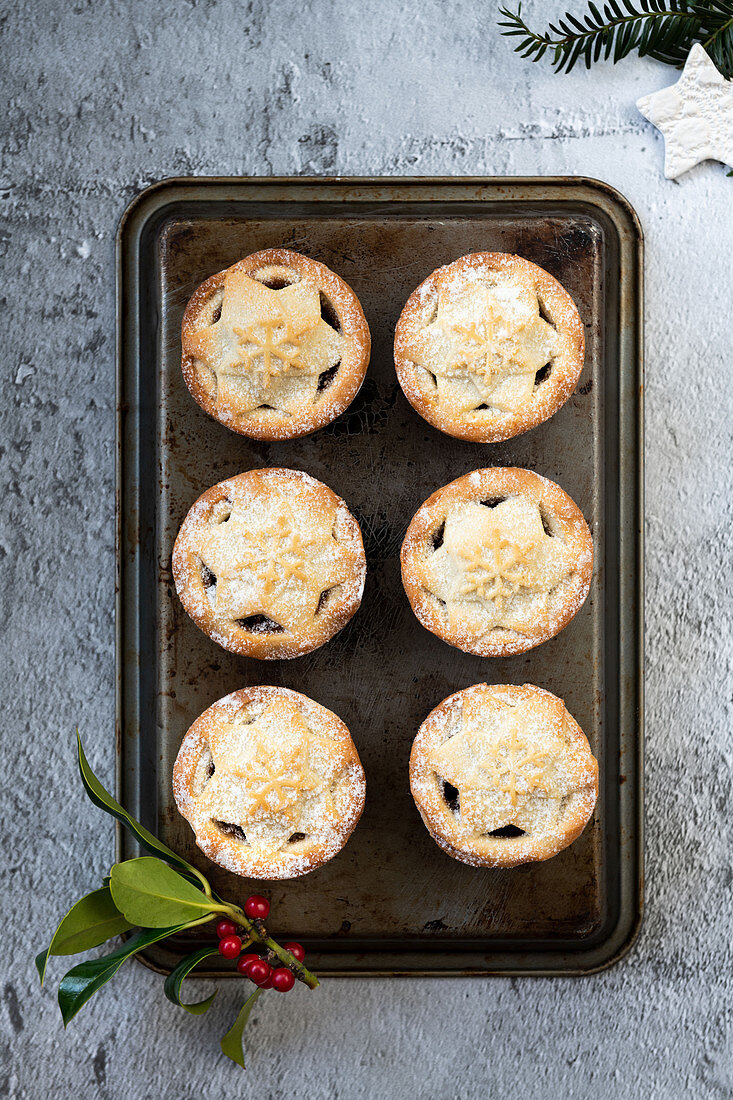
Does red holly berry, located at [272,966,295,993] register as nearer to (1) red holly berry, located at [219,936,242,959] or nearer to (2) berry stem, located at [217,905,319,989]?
(2) berry stem, located at [217,905,319,989]

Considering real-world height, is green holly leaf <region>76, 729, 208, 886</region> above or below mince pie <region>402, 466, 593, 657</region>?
below

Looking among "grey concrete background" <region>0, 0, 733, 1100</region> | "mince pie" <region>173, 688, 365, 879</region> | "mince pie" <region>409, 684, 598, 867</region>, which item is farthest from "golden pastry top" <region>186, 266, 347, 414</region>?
"mince pie" <region>409, 684, 598, 867</region>

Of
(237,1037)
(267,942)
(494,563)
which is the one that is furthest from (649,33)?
(237,1037)

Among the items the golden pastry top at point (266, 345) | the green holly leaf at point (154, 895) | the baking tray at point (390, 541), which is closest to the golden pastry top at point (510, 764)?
the baking tray at point (390, 541)

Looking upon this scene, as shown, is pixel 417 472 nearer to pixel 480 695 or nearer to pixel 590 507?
pixel 590 507

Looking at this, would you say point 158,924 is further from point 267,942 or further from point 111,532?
point 111,532

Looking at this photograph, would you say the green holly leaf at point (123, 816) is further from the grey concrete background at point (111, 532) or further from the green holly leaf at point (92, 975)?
the grey concrete background at point (111, 532)
